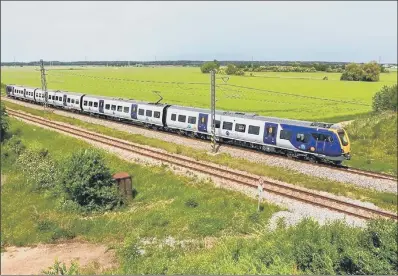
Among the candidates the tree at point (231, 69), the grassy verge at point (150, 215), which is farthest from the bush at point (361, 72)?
the grassy verge at point (150, 215)

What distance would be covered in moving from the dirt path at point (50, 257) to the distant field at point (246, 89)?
24.0m

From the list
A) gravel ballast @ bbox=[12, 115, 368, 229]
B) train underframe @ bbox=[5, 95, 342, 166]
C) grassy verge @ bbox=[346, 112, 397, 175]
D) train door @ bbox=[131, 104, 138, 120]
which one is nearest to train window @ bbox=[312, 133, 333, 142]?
train underframe @ bbox=[5, 95, 342, 166]

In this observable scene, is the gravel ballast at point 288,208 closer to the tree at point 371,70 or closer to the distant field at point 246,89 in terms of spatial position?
the distant field at point 246,89

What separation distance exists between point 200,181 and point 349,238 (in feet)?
42.7

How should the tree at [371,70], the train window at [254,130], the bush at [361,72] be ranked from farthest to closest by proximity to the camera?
the tree at [371,70], the bush at [361,72], the train window at [254,130]

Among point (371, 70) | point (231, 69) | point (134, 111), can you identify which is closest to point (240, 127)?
point (231, 69)

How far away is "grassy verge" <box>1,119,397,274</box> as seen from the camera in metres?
12.0

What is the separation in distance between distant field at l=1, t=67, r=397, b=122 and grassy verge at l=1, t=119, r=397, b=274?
18143mm

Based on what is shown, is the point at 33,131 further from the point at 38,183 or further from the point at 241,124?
the point at 241,124

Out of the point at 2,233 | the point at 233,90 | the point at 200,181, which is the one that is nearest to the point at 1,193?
the point at 2,233

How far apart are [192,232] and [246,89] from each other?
108ft

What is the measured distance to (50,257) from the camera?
18.5 meters

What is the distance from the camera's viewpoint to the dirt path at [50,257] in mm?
17500

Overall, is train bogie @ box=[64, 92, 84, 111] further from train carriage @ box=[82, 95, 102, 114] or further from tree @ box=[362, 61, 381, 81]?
tree @ box=[362, 61, 381, 81]
